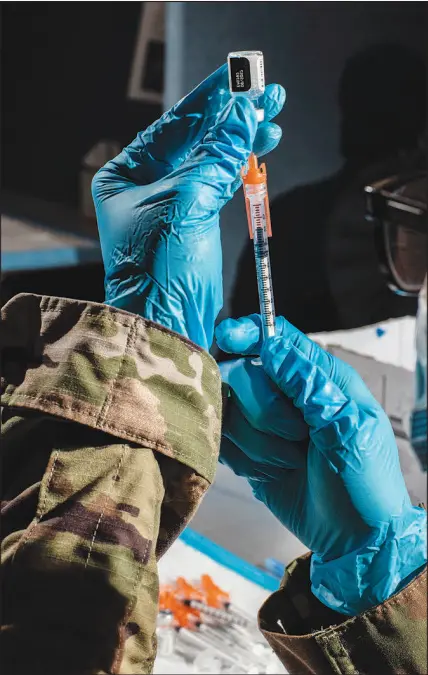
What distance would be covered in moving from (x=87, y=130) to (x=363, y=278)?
1.15m

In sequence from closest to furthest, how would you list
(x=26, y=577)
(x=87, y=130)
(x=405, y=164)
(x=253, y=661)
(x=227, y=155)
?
(x=26, y=577), (x=227, y=155), (x=253, y=661), (x=405, y=164), (x=87, y=130)

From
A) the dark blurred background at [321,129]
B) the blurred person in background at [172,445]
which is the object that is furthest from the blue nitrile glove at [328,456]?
the dark blurred background at [321,129]

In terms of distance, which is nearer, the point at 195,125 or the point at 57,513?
the point at 57,513

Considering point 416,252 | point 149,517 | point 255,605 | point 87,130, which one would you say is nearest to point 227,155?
point 149,517

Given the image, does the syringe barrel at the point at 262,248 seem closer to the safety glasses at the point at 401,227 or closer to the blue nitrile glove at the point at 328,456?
the blue nitrile glove at the point at 328,456

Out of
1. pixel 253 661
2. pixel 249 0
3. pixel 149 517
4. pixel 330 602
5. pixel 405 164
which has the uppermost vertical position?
pixel 249 0

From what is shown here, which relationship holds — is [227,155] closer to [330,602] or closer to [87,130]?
[330,602]

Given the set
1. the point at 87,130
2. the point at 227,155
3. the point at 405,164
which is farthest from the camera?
the point at 87,130

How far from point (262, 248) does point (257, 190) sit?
0.08 m

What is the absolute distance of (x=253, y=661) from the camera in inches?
53.8

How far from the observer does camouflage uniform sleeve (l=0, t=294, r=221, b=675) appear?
0.69 m

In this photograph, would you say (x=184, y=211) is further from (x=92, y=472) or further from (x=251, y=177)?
(x=92, y=472)

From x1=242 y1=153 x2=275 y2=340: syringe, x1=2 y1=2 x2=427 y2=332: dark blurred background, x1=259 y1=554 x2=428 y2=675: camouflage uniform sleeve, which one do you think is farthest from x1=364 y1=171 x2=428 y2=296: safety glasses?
x1=259 y1=554 x2=428 y2=675: camouflage uniform sleeve

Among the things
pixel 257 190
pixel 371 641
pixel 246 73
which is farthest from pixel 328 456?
pixel 246 73
